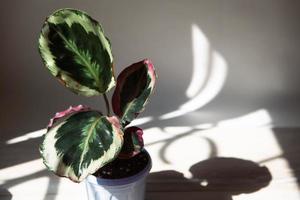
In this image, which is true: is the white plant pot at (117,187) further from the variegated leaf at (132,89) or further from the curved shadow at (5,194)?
the curved shadow at (5,194)

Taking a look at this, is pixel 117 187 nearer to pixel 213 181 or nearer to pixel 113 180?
pixel 113 180

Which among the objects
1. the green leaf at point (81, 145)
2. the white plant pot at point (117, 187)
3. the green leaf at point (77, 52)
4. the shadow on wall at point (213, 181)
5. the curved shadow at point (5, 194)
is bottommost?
the shadow on wall at point (213, 181)

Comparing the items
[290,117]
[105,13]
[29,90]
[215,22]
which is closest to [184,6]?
[215,22]

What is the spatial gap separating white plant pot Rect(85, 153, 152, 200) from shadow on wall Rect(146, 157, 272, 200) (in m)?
0.20

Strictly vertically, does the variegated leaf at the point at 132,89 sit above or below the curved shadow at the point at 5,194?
above

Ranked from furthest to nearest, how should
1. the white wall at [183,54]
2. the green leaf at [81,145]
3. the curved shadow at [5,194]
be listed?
the white wall at [183,54]
the curved shadow at [5,194]
the green leaf at [81,145]

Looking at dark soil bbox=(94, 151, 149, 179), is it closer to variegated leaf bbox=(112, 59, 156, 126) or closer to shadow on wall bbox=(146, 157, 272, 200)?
variegated leaf bbox=(112, 59, 156, 126)

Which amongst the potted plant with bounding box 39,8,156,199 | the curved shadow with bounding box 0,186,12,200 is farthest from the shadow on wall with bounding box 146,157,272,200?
the curved shadow with bounding box 0,186,12,200

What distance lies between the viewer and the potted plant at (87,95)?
40.0 inches

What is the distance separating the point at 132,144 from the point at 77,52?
26 centimetres

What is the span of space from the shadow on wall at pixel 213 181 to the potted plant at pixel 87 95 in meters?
0.31

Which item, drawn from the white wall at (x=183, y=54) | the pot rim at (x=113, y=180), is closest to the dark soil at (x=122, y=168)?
the pot rim at (x=113, y=180)

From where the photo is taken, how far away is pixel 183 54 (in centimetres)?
181

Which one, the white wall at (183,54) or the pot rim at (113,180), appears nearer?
the pot rim at (113,180)
